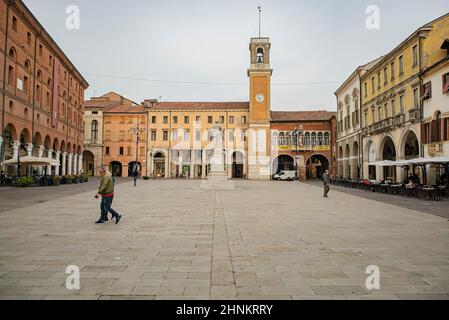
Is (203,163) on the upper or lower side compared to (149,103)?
lower

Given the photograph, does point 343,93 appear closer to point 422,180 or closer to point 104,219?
point 422,180

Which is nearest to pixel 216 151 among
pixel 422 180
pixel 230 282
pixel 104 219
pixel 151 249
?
pixel 422 180

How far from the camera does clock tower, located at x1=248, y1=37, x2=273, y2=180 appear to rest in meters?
55.7

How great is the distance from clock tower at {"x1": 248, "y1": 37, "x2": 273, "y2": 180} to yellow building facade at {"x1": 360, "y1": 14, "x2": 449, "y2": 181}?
66.4ft

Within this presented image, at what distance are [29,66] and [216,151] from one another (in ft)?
64.2

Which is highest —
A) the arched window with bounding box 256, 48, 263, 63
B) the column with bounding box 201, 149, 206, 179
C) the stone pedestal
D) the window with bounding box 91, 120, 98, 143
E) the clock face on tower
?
the arched window with bounding box 256, 48, 263, 63

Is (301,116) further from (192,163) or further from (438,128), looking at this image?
(438,128)

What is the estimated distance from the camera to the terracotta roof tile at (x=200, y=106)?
192 feet

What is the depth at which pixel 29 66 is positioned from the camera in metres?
32.0

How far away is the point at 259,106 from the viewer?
56406 mm

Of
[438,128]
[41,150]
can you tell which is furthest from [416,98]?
[41,150]

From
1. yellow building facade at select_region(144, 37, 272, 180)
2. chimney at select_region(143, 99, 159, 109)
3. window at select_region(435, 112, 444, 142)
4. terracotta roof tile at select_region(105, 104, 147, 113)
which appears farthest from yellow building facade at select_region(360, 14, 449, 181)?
terracotta roof tile at select_region(105, 104, 147, 113)

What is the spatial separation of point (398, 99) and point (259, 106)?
28832 millimetres

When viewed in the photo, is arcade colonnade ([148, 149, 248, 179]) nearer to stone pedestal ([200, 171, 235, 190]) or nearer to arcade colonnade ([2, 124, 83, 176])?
arcade colonnade ([2, 124, 83, 176])
